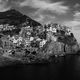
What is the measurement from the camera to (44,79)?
14850 cm

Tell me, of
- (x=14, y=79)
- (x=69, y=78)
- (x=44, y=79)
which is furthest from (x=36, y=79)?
(x=69, y=78)

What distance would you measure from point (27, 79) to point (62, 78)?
3643cm

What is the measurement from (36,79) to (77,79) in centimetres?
4194

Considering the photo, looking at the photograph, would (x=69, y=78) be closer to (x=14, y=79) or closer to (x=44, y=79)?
(x=44, y=79)

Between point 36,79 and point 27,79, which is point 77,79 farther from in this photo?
point 27,79

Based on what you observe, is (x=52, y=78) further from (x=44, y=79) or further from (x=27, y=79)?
(x=27, y=79)

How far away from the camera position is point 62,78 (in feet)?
498

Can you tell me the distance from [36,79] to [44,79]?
8.21m

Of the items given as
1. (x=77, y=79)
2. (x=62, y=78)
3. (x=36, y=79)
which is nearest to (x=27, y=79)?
(x=36, y=79)

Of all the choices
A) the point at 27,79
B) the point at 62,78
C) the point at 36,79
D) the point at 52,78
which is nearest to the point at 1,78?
the point at 27,79

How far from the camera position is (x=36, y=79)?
14912cm

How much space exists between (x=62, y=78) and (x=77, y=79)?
598 inches

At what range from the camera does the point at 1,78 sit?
153 meters

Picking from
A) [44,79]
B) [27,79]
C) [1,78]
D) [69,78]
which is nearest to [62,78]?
[69,78]
